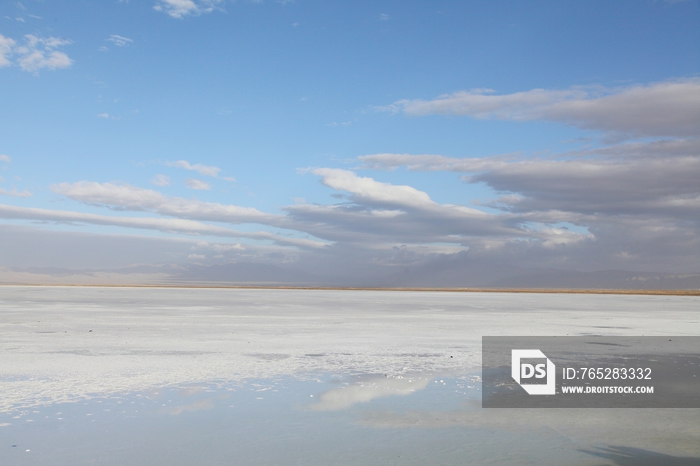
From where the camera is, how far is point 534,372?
10.5 meters

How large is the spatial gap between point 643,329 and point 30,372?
18.2m

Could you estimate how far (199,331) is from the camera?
1766 centimetres

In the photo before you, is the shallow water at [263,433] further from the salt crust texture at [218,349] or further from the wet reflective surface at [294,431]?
the salt crust texture at [218,349]

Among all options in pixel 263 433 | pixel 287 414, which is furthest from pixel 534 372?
pixel 263 433

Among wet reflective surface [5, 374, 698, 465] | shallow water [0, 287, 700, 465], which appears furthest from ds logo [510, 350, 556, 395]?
wet reflective surface [5, 374, 698, 465]

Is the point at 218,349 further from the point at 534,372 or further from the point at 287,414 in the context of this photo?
the point at 534,372

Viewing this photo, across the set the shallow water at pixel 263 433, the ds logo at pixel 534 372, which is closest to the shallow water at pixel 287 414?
the shallow water at pixel 263 433

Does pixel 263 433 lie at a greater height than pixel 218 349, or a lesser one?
lesser

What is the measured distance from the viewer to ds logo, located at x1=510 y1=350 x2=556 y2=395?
9264mm

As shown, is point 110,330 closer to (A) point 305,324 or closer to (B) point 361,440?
(A) point 305,324

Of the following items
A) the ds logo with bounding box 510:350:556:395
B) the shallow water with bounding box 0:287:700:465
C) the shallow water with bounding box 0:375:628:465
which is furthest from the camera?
the ds logo with bounding box 510:350:556:395

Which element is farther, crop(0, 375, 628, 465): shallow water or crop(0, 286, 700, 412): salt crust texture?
crop(0, 286, 700, 412): salt crust texture

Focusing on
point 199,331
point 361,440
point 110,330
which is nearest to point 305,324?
point 199,331

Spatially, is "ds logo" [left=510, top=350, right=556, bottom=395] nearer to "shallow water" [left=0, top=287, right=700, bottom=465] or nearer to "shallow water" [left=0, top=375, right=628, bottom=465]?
"shallow water" [left=0, top=287, right=700, bottom=465]
